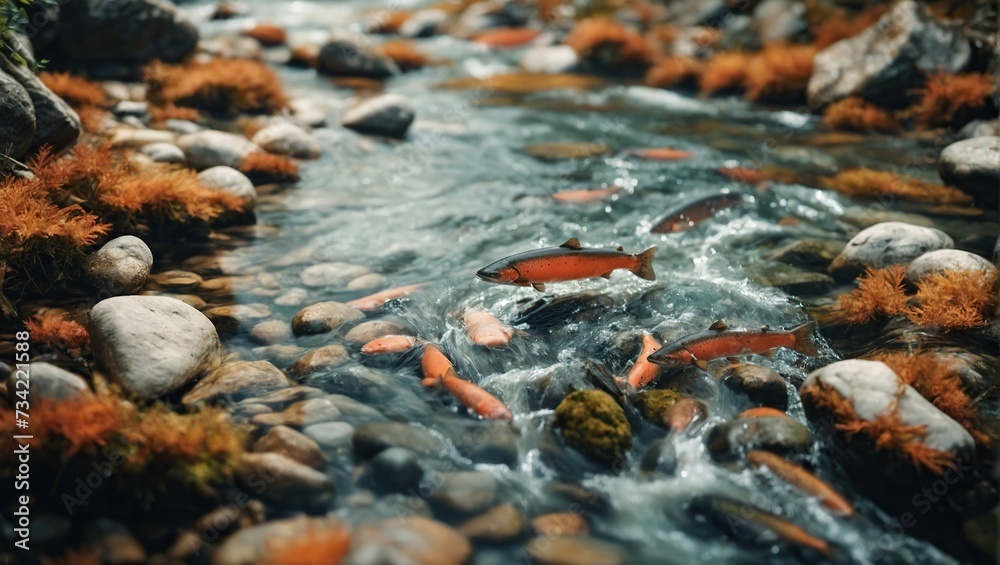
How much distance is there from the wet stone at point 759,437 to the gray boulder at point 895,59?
10.1 m

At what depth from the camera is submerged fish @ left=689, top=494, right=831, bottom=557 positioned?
13.0 feet

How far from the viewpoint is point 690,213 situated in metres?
8.26

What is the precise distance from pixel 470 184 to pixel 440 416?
570 centimetres

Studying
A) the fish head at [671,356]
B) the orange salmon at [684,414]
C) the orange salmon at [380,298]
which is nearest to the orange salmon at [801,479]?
the orange salmon at [684,414]

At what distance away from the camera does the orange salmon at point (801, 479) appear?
4184 millimetres

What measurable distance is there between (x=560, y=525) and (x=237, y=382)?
2.60 m

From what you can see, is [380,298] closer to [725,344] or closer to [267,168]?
[725,344]

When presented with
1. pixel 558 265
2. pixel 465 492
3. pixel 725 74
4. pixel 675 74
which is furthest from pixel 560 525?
pixel 675 74

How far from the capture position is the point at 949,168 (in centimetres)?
878

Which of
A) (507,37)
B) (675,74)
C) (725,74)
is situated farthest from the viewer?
(507,37)

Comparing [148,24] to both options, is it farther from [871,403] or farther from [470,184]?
[871,403]

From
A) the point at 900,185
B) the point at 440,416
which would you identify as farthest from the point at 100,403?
the point at 900,185

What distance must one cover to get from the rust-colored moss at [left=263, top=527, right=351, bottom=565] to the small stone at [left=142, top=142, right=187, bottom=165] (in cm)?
640

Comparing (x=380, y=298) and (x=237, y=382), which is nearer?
(x=237, y=382)
